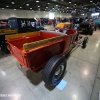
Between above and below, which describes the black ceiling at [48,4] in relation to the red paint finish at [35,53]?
above

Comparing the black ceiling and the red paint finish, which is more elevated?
the black ceiling

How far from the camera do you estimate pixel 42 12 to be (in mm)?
28922

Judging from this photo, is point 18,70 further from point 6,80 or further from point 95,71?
point 95,71

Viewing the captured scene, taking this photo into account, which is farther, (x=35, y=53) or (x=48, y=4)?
(x=48, y=4)

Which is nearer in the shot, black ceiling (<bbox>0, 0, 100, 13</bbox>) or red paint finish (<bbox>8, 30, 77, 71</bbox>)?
red paint finish (<bbox>8, 30, 77, 71</bbox>)

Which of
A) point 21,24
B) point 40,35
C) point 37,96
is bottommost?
point 37,96

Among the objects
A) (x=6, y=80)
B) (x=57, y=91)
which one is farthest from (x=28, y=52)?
(x=6, y=80)

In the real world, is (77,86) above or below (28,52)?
below

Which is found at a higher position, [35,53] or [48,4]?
[48,4]

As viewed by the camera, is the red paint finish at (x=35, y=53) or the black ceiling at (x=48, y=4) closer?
the red paint finish at (x=35, y=53)

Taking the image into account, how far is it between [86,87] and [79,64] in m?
1.11

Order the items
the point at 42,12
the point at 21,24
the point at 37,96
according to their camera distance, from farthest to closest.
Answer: the point at 42,12 < the point at 21,24 < the point at 37,96

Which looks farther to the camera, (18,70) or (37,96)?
(18,70)

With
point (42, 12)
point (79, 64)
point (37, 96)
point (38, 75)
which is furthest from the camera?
point (42, 12)
